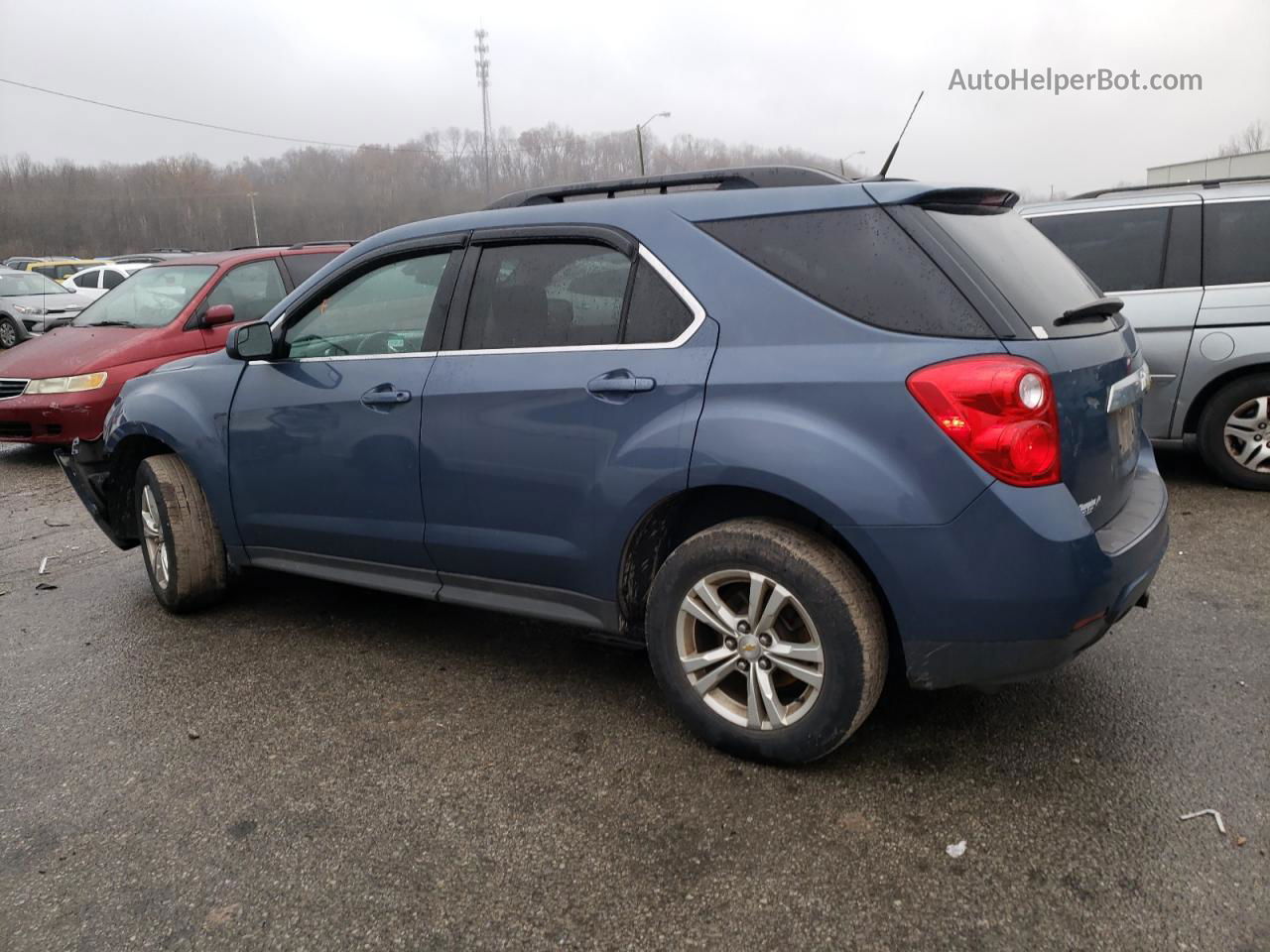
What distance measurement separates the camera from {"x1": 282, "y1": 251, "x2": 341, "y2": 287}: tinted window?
8820 millimetres

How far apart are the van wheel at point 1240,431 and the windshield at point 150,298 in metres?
7.68

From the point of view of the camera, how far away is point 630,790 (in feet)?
9.52

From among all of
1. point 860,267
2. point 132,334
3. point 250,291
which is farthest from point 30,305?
point 860,267

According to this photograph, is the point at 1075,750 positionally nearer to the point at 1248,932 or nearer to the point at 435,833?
the point at 1248,932

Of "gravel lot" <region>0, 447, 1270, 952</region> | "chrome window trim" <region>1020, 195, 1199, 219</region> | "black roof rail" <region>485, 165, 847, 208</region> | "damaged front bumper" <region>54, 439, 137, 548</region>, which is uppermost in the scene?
"black roof rail" <region>485, 165, 847, 208</region>

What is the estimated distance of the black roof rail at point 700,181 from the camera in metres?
3.14

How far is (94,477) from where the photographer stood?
480cm

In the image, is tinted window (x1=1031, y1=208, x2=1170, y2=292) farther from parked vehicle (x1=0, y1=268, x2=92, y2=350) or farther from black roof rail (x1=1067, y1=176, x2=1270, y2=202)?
parked vehicle (x1=0, y1=268, x2=92, y2=350)

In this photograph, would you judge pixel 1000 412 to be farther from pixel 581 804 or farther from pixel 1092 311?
pixel 581 804

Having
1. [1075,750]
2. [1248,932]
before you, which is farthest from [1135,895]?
[1075,750]

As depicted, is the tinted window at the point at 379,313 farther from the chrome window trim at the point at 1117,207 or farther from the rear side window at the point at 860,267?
the chrome window trim at the point at 1117,207

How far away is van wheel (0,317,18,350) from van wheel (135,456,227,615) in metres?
16.1

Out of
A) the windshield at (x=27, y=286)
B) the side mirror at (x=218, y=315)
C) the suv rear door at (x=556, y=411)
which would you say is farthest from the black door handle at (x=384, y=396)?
the windshield at (x=27, y=286)

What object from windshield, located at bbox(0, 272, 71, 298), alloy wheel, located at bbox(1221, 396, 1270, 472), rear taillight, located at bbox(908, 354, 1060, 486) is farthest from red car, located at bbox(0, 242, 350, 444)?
windshield, located at bbox(0, 272, 71, 298)
